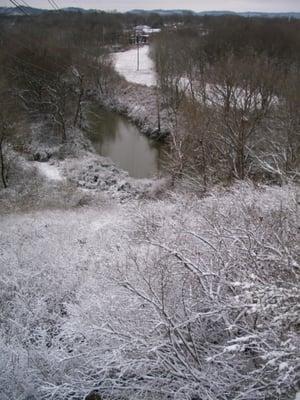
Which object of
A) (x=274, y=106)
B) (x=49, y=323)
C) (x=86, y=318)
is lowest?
(x=49, y=323)

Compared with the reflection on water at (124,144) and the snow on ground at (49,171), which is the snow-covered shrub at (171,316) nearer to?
the snow on ground at (49,171)

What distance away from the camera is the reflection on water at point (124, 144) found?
75.0 ft

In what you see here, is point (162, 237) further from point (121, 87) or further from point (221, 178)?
point (121, 87)

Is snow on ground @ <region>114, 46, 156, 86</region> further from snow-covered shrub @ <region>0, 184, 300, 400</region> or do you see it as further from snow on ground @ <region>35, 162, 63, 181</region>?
snow-covered shrub @ <region>0, 184, 300, 400</region>

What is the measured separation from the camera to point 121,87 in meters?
35.2

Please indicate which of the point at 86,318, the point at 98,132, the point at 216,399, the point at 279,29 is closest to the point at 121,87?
the point at 98,132

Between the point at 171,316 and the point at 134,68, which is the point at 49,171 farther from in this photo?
the point at 134,68

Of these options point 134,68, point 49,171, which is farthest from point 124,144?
point 134,68

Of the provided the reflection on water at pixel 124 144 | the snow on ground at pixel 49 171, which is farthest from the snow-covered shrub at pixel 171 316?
the reflection on water at pixel 124 144

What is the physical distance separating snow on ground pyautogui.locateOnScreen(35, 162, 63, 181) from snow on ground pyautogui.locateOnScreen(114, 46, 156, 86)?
17.4m

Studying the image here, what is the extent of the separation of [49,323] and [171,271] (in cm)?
346

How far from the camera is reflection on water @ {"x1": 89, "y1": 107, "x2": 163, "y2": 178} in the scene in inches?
900

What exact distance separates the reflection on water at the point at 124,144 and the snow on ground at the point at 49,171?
4.12 m

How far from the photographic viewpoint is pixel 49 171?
67.3ft
